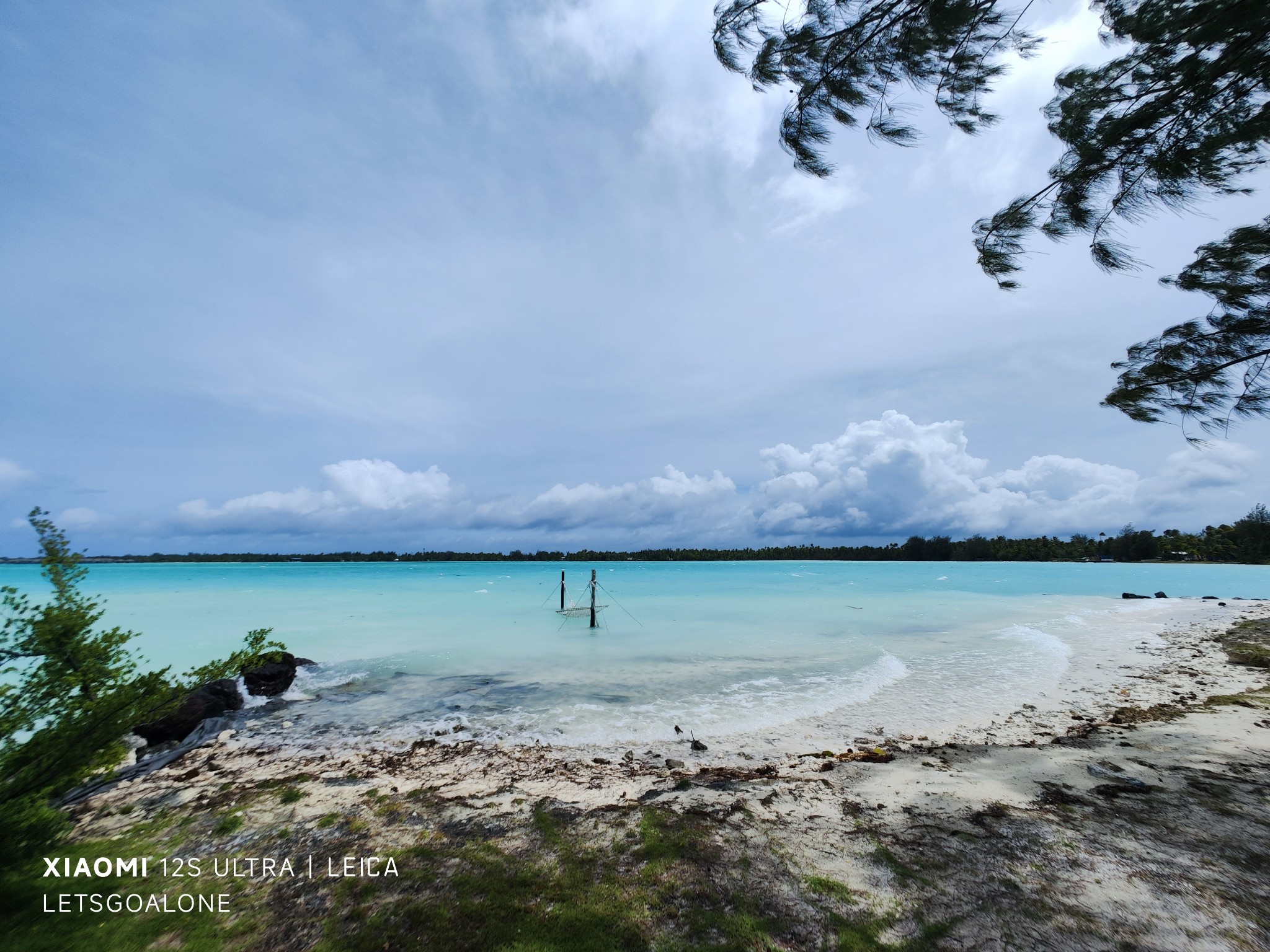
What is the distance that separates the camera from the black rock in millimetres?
8289

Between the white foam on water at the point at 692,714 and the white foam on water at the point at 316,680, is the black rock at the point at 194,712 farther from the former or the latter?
the white foam on water at the point at 692,714

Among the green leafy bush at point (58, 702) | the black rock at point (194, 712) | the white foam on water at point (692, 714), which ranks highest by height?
the green leafy bush at point (58, 702)

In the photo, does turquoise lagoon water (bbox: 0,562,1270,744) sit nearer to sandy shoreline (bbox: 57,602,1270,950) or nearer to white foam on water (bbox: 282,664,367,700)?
white foam on water (bbox: 282,664,367,700)

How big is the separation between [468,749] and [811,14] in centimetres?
1059

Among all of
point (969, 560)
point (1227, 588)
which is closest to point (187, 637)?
point (1227, 588)

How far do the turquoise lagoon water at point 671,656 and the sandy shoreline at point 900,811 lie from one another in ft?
5.13

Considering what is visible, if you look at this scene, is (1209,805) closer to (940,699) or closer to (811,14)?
(940,699)

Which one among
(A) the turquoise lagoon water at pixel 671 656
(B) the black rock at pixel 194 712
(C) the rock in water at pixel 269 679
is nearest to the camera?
(B) the black rock at pixel 194 712

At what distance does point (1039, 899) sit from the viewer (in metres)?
3.15

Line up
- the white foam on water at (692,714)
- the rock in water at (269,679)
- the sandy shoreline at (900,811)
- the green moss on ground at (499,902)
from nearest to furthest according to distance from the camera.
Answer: the green moss on ground at (499,902), the sandy shoreline at (900,811), the white foam on water at (692,714), the rock in water at (269,679)

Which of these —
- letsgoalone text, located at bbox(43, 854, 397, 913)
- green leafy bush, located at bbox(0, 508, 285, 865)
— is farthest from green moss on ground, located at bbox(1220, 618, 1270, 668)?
green leafy bush, located at bbox(0, 508, 285, 865)

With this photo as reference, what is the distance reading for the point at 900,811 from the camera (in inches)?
182

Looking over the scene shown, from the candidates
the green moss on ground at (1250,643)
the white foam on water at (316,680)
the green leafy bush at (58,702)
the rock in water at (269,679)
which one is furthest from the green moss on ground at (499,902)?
the green moss on ground at (1250,643)

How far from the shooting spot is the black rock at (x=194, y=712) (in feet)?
27.2
